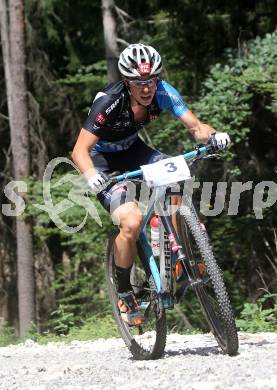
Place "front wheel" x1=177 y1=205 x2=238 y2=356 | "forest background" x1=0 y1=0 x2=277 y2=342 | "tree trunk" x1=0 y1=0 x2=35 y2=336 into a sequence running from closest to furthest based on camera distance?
"front wheel" x1=177 y1=205 x2=238 y2=356, "forest background" x1=0 y1=0 x2=277 y2=342, "tree trunk" x1=0 y1=0 x2=35 y2=336

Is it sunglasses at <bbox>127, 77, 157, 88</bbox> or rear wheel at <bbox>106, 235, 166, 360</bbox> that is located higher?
sunglasses at <bbox>127, 77, 157, 88</bbox>

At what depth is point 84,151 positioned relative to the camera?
5.61 meters

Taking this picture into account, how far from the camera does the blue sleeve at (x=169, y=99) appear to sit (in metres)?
5.85

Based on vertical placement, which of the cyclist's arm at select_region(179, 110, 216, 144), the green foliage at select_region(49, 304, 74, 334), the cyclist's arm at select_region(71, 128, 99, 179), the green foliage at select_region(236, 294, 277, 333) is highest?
the cyclist's arm at select_region(179, 110, 216, 144)

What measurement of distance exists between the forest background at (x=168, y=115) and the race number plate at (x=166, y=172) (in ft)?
14.4

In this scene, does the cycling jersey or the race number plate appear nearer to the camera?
the race number plate

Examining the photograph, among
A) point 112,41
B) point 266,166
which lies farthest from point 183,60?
point 266,166

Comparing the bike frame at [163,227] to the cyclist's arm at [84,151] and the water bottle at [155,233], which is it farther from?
the cyclist's arm at [84,151]

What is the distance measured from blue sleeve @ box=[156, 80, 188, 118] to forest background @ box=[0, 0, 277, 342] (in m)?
4.14

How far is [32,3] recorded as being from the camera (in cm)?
1825

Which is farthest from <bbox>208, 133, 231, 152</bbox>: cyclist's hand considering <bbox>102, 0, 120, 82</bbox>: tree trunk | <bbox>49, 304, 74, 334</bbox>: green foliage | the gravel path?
<bbox>102, 0, 120, 82</bbox>: tree trunk

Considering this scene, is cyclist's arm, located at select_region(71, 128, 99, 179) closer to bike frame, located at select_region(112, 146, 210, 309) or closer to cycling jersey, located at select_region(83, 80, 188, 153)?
cycling jersey, located at select_region(83, 80, 188, 153)

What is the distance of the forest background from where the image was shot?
497 inches

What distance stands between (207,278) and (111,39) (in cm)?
1091
